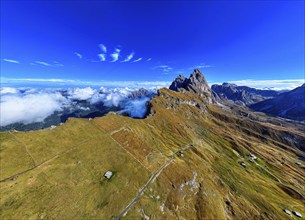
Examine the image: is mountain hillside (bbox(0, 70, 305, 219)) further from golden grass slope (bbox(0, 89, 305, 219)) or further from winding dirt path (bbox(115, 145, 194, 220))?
winding dirt path (bbox(115, 145, 194, 220))

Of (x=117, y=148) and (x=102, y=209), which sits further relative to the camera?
(x=117, y=148)

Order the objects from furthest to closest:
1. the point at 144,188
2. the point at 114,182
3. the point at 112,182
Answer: the point at 144,188 < the point at 114,182 < the point at 112,182

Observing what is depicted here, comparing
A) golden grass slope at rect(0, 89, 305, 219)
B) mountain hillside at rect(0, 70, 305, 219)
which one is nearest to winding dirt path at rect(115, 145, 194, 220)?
mountain hillside at rect(0, 70, 305, 219)

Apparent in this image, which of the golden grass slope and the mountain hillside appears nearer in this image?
the golden grass slope

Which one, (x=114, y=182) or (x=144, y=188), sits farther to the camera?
(x=144, y=188)

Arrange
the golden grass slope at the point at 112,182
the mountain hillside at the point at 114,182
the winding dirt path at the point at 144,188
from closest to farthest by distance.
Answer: the golden grass slope at the point at 112,182, the mountain hillside at the point at 114,182, the winding dirt path at the point at 144,188

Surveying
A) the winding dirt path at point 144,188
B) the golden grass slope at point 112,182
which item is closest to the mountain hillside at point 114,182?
the golden grass slope at point 112,182

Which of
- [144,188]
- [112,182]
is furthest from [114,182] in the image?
[144,188]

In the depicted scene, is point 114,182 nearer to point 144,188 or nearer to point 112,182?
point 112,182

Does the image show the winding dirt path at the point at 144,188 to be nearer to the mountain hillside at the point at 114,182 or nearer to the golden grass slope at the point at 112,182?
the mountain hillside at the point at 114,182

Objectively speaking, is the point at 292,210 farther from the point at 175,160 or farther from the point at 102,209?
the point at 102,209

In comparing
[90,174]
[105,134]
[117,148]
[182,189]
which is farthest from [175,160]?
[90,174]
